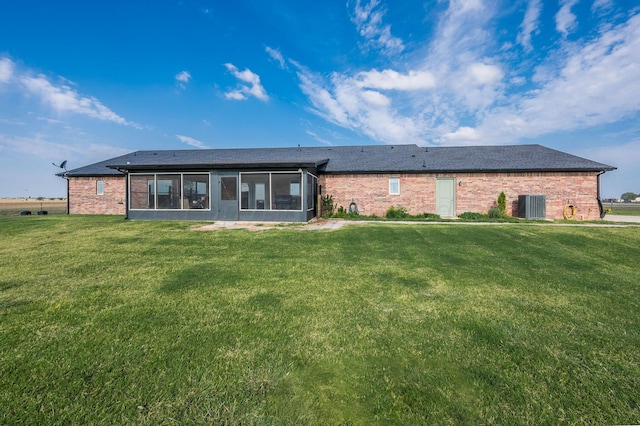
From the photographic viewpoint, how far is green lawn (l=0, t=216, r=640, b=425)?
6.73 ft

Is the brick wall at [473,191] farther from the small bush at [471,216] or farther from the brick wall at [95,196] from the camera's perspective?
the brick wall at [95,196]

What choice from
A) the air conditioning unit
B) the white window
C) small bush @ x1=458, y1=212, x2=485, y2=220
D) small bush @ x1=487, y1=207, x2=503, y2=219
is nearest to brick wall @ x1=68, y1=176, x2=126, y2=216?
the white window

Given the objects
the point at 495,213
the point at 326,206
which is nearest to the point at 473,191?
the point at 495,213

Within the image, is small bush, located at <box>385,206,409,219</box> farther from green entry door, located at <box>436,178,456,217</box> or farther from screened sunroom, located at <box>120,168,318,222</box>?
screened sunroom, located at <box>120,168,318,222</box>

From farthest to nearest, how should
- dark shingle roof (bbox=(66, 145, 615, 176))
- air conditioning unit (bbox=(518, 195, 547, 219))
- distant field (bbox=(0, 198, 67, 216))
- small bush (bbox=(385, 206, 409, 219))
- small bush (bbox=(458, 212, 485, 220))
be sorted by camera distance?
1. distant field (bbox=(0, 198, 67, 216))
2. small bush (bbox=(385, 206, 409, 219))
3. small bush (bbox=(458, 212, 485, 220))
4. air conditioning unit (bbox=(518, 195, 547, 219))
5. dark shingle roof (bbox=(66, 145, 615, 176))

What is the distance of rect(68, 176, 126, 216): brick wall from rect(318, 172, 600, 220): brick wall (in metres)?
14.2

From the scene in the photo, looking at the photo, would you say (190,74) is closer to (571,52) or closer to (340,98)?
(340,98)

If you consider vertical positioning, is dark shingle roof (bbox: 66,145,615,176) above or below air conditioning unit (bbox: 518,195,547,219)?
above

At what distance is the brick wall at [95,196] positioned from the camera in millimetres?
18664

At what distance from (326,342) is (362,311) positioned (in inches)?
37.9

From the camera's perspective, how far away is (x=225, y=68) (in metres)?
20.8

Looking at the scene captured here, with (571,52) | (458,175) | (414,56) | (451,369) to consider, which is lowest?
(451,369)

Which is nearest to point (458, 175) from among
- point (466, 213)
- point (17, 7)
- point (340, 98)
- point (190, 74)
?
point (466, 213)

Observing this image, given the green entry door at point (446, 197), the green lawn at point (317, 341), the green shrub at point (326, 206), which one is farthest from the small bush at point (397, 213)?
the green lawn at point (317, 341)
